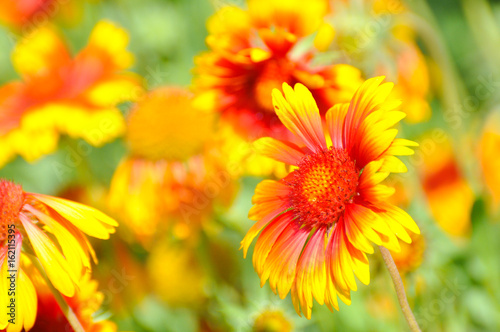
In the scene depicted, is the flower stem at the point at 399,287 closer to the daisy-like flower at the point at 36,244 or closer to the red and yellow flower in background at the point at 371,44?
the daisy-like flower at the point at 36,244

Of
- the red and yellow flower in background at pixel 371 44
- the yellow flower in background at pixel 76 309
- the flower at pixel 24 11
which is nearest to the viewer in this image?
the yellow flower in background at pixel 76 309

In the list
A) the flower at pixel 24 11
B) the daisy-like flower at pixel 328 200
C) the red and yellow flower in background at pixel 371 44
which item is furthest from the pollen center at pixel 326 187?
the flower at pixel 24 11

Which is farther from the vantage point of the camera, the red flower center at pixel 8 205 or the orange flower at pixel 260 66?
the orange flower at pixel 260 66

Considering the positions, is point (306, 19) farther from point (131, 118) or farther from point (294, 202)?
point (131, 118)

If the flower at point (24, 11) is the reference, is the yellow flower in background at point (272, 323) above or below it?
below

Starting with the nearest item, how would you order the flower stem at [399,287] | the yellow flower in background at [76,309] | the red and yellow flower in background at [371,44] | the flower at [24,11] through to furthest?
the flower stem at [399,287] < the yellow flower in background at [76,309] < the red and yellow flower in background at [371,44] < the flower at [24,11]

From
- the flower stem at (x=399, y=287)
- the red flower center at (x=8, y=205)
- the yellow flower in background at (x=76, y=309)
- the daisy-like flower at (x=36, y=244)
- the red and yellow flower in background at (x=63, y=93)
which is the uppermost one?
the red and yellow flower in background at (x=63, y=93)
